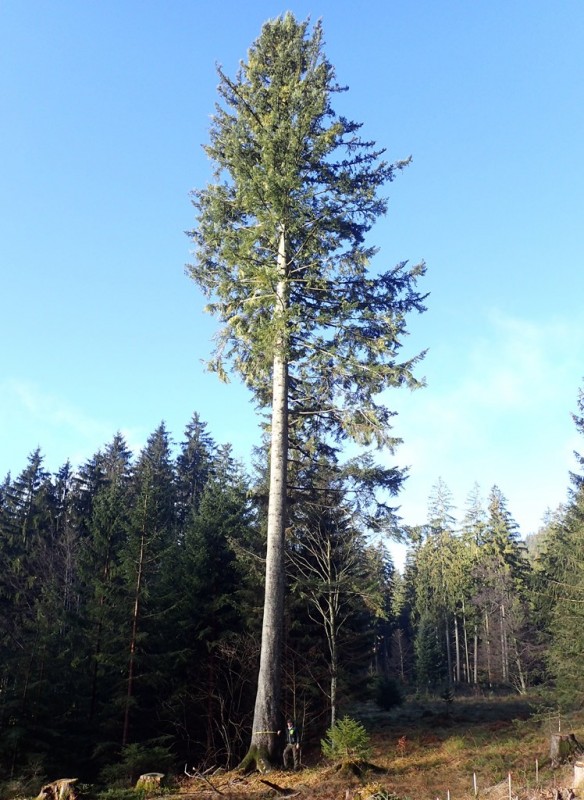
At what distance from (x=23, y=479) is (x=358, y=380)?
40.7 m

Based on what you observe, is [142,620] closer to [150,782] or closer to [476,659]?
[150,782]

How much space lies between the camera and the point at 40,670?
18281 mm

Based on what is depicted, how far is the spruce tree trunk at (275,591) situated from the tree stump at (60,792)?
3593mm

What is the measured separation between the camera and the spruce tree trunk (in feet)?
39.4

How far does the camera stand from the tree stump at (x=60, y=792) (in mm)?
9586

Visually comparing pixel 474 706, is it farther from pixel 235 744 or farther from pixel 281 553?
pixel 281 553

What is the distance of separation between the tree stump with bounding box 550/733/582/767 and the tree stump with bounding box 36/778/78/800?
1021cm

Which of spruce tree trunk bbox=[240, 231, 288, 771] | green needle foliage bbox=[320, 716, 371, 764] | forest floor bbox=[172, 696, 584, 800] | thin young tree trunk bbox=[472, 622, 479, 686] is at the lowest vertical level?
thin young tree trunk bbox=[472, 622, 479, 686]

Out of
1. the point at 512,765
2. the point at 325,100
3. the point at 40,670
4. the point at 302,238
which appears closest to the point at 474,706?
the point at 512,765

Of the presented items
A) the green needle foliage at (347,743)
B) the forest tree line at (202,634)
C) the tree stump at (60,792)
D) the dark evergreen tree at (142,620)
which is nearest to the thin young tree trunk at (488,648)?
the forest tree line at (202,634)

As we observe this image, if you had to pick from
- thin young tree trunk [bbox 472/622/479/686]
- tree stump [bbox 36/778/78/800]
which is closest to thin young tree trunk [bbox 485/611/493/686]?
thin young tree trunk [bbox 472/622/479/686]

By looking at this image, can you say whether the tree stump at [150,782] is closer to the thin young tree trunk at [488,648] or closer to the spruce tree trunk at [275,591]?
the spruce tree trunk at [275,591]

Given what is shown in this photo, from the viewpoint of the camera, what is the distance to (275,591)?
43.4 ft

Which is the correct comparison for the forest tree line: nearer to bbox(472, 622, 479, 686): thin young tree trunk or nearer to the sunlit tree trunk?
the sunlit tree trunk
